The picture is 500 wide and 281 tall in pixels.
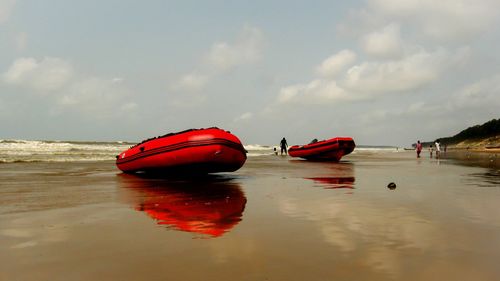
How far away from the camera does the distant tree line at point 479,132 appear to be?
229 feet

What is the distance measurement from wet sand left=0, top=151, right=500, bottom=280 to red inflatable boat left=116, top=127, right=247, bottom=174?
13.3 ft

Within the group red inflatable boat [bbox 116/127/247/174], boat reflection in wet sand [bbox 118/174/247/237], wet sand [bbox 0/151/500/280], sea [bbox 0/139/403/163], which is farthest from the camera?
sea [bbox 0/139/403/163]

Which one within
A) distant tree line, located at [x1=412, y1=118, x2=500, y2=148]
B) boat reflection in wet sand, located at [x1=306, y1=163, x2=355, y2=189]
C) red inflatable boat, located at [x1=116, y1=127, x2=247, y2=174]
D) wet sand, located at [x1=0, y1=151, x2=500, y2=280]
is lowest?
wet sand, located at [x1=0, y1=151, x2=500, y2=280]

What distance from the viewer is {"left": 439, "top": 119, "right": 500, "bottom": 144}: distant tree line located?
69838 mm

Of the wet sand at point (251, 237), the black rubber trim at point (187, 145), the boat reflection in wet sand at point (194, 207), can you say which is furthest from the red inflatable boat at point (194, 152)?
the wet sand at point (251, 237)

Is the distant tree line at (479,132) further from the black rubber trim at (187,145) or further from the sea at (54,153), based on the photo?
the black rubber trim at (187,145)

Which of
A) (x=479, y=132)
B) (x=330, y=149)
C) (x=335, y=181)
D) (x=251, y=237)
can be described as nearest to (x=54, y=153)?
(x=330, y=149)

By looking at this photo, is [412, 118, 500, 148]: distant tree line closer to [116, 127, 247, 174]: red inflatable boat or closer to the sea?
the sea

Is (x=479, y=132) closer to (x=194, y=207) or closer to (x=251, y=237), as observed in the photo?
(x=194, y=207)

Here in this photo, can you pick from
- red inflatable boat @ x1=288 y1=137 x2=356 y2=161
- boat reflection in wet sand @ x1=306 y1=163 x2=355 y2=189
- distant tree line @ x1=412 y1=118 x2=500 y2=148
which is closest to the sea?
red inflatable boat @ x1=288 y1=137 x2=356 y2=161

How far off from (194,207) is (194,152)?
544 cm

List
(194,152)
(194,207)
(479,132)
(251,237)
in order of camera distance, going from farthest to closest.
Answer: (479,132)
(194,152)
(194,207)
(251,237)

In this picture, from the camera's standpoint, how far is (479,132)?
254 feet

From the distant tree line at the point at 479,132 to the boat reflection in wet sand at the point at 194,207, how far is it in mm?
74136
